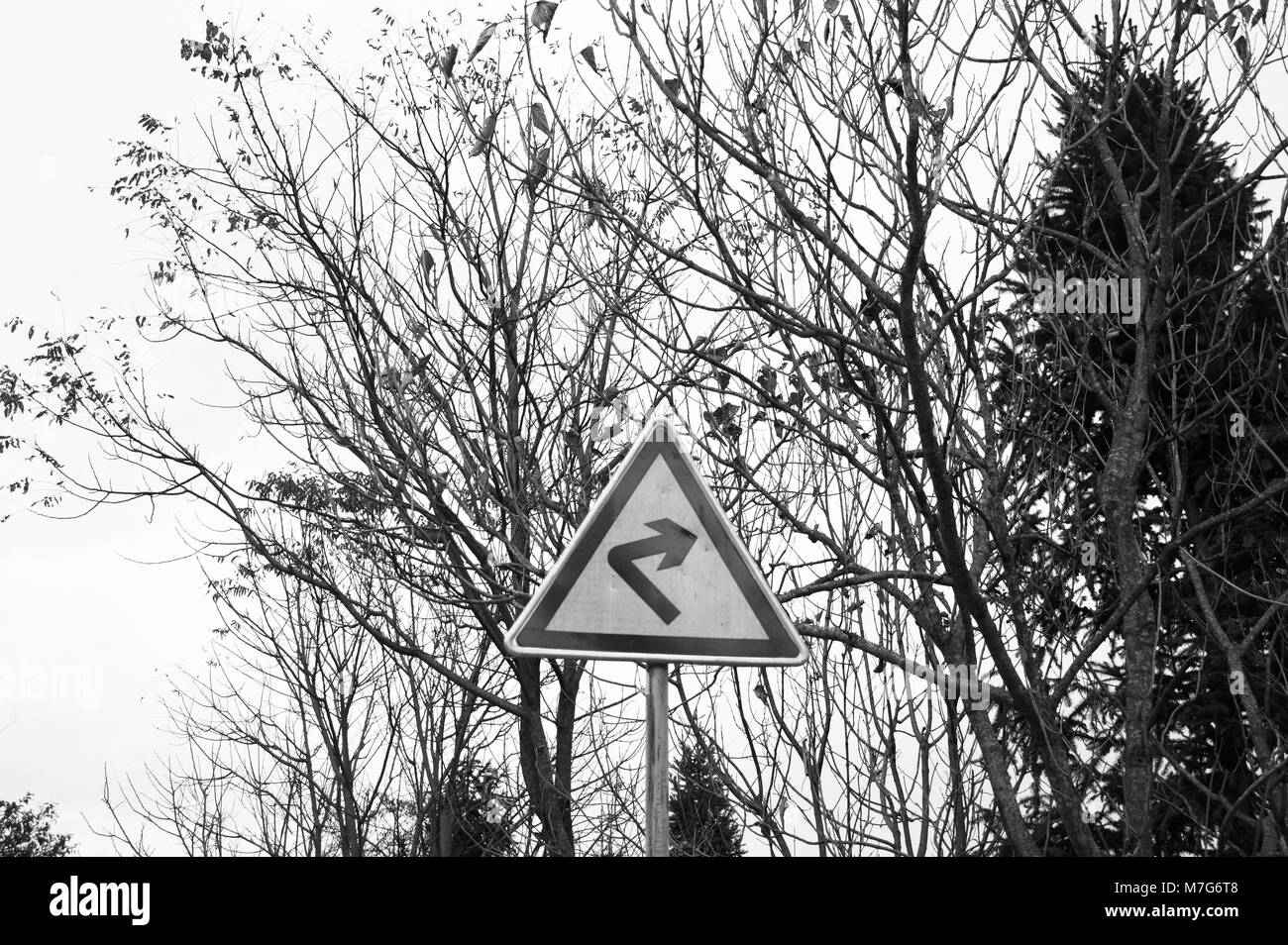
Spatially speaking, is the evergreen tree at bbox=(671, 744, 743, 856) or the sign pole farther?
the evergreen tree at bbox=(671, 744, 743, 856)

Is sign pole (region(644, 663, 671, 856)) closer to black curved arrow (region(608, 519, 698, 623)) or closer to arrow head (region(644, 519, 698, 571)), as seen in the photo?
black curved arrow (region(608, 519, 698, 623))

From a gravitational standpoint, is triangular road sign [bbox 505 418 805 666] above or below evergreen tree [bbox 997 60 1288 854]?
below

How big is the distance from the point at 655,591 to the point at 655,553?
102mm

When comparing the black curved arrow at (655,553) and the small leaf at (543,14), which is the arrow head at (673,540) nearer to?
the black curved arrow at (655,553)

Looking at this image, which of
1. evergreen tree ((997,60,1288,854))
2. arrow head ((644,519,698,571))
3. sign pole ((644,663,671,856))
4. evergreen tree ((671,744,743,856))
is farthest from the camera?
evergreen tree ((671,744,743,856))

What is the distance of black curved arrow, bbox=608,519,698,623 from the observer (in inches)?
117

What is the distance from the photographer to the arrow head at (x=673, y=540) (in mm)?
3033

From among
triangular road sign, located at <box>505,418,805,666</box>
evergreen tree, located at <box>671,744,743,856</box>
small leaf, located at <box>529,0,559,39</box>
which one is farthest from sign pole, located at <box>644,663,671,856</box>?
evergreen tree, located at <box>671,744,743,856</box>

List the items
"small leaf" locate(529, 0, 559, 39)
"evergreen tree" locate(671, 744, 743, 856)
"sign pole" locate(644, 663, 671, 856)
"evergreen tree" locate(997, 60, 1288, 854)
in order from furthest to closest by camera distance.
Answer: "evergreen tree" locate(671, 744, 743, 856) → "evergreen tree" locate(997, 60, 1288, 854) → "small leaf" locate(529, 0, 559, 39) → "sign pole" locate(644, 663, 671, 856)

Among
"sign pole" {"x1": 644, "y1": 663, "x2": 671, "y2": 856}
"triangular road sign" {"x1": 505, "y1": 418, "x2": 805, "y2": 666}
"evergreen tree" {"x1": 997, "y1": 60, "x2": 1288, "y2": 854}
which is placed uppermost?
"evergreen tree" {"x1": 997, "y1": 60, "x2": 1288, "y2": 854}

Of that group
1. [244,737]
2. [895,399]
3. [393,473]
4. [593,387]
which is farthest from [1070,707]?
[244,737]

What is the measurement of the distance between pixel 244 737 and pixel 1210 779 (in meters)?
10.00

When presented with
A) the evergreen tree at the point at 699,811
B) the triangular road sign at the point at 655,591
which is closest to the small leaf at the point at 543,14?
the triangular road sign at the point at 655,591

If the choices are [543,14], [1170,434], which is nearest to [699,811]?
[1170,434]
